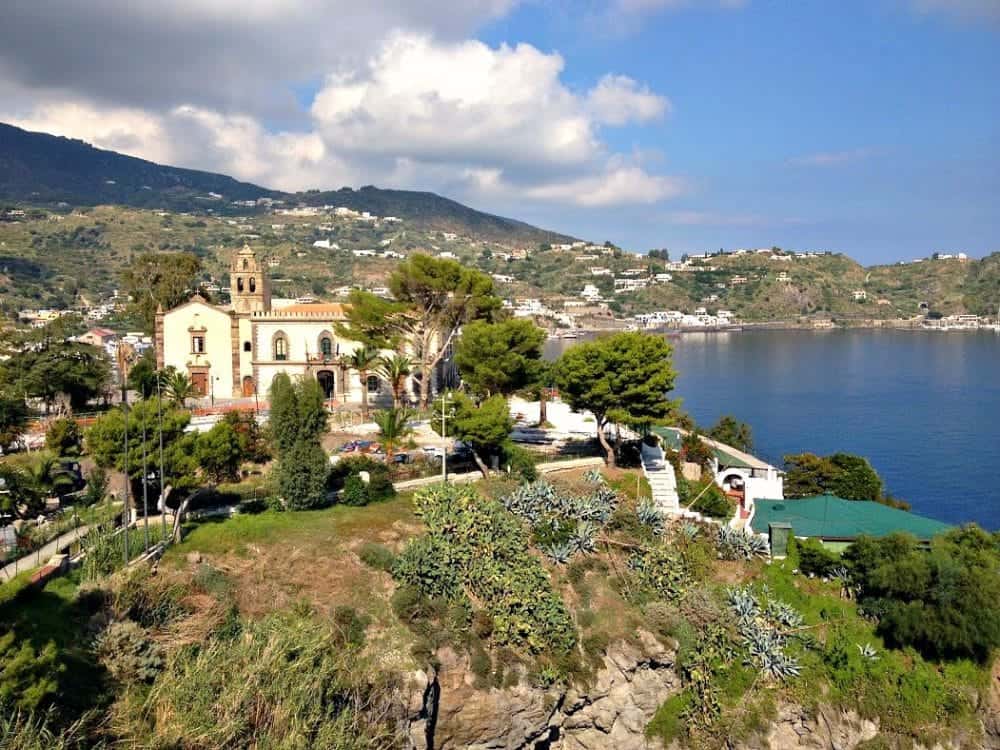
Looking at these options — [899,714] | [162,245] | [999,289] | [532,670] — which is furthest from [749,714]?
[999,289]

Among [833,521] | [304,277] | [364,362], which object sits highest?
[304,277]

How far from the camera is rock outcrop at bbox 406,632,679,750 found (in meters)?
14.8

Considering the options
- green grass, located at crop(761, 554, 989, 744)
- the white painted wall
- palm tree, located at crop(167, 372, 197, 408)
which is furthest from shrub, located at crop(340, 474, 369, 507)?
the white painted wall

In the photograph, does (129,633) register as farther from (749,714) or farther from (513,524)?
(749,714)

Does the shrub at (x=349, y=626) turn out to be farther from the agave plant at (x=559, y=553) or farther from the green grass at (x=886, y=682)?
the green grass at (x=886, y=682)

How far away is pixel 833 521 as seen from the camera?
2102 centimetres

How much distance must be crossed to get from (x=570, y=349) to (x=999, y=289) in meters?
193

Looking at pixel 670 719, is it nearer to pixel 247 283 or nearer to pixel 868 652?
pixel 868 652

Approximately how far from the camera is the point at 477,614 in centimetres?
1630

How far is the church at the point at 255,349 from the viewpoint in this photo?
1441 inches

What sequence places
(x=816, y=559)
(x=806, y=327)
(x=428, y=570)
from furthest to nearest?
(x=806, y=327), (x=816, y=559), (x=428, y=570)

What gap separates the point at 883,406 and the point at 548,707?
5614 centimetres

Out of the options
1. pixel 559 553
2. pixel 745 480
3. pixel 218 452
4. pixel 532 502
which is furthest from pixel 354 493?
pixel 745 480

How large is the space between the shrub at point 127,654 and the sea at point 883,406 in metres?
33.0
